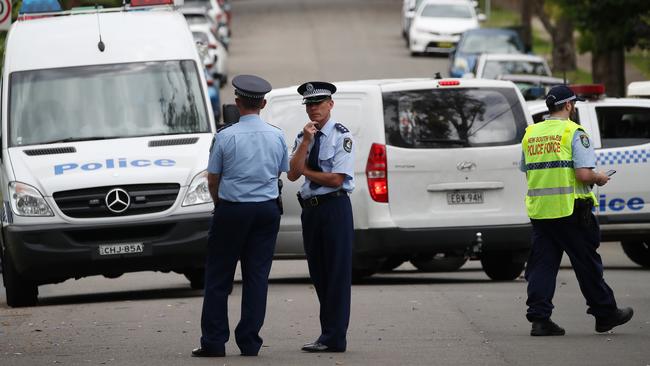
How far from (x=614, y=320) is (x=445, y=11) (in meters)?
39.2

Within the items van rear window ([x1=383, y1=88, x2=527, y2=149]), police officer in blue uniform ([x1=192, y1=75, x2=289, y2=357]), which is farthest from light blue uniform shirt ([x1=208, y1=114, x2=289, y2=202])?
van rear window ([x1=383, y1=88, x2=527, y2=149])

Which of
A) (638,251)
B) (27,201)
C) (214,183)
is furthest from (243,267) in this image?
(638,251)

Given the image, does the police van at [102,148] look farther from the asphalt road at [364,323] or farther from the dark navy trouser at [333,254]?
the dark navy trouser at [333,254]

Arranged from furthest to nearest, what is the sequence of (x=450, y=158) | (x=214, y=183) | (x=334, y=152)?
(x=450, y=158)
(x=334, y=152)
(x=214, y=183)

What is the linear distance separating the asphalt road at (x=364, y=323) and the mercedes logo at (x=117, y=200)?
2.71ft

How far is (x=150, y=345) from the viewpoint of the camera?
11.2 meters

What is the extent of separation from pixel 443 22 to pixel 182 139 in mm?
34967

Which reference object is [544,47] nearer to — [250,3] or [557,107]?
[250,3]

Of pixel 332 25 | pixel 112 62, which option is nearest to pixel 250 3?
pixel 332 25

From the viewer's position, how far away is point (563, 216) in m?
11.6

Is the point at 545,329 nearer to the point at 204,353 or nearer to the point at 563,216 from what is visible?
the point at 563,216

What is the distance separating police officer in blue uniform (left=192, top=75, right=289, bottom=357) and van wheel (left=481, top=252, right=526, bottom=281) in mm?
5950

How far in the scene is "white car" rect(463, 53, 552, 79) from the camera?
30570 millimetres

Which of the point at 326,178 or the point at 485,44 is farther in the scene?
the point at 485,44
